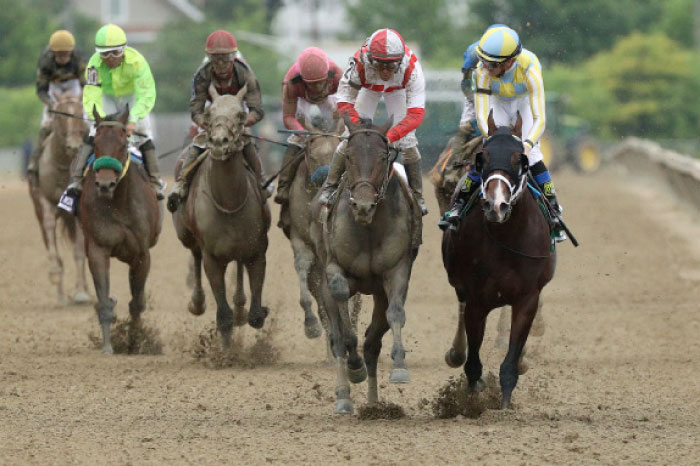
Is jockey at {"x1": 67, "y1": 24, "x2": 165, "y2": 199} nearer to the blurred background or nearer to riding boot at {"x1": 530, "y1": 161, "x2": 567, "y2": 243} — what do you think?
riding boot at {"x1": 530, "y1": 161, "x2": 567, "y2": 243}

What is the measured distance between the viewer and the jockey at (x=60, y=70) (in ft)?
50.0

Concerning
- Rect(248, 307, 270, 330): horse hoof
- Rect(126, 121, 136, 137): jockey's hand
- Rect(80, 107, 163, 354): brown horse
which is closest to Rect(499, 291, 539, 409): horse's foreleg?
Rect(248, 307, 270, 330): horse hoof

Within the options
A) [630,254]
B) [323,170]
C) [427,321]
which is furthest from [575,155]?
[323,170]

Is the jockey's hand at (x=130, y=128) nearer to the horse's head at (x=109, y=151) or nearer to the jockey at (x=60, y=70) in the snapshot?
the horse's head at (x=109, y=151)

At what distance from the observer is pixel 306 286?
1169cm

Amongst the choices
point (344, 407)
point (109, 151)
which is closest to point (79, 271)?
point (109, 151)

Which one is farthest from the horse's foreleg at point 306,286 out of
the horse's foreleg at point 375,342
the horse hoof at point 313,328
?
the horse's foreleg at point 375,342

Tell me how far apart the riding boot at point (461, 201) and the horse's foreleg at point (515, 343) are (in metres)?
0.71

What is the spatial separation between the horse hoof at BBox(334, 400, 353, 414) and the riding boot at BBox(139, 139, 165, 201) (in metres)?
4.35

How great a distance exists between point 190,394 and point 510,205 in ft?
9.20

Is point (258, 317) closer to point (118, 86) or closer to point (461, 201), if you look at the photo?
point (118, 86)

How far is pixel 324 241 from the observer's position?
977 centimetres

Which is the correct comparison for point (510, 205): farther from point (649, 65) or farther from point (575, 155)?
point (649, 65)

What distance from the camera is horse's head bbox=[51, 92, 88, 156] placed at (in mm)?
14820
